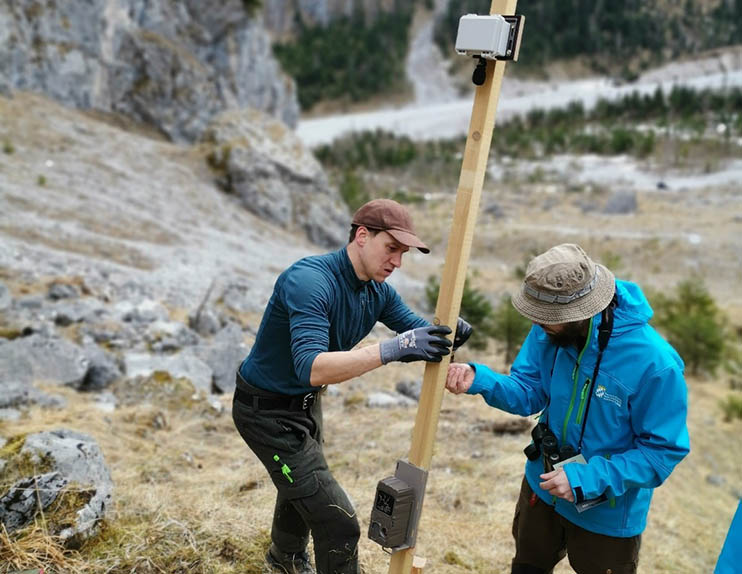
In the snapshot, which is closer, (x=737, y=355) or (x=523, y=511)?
(x=523, y=511)

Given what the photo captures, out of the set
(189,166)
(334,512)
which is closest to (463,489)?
(334,512)

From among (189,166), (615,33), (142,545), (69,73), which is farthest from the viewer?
(615,33)

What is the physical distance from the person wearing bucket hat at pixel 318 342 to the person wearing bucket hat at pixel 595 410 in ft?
1.59

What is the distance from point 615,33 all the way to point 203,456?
12281 cm

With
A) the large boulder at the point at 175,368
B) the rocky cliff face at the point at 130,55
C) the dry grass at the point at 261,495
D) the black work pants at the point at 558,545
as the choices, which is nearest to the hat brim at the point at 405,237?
the black work pants at the point at 558,545

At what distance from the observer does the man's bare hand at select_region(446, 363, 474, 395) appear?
3152 millimetres

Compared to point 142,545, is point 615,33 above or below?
above

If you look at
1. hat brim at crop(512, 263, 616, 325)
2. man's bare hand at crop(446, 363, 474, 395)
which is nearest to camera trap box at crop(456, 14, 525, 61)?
hat brim at crop(512, 263, 616, 325)

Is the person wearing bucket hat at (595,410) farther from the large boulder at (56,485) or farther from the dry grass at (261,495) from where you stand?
the large boulder at (56,485)

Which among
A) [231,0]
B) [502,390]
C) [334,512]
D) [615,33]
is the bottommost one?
[334,512]

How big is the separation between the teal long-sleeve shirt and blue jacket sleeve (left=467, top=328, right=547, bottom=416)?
46 centimetres

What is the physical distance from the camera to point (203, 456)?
6.09m

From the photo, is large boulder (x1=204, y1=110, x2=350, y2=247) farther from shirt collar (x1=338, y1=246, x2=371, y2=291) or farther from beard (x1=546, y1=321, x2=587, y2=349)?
beard (x1=546, y1=321, x2=587, y2=349)

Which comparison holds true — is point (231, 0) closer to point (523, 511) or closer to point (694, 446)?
point (694, 446)
